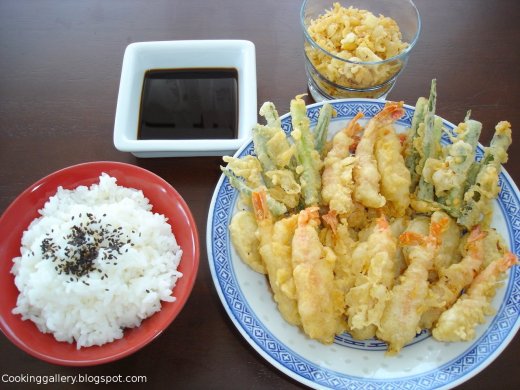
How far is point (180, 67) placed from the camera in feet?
8.23

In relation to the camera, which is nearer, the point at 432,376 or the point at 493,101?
Result: the point at 432,376

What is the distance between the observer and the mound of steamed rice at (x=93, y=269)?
158 cm

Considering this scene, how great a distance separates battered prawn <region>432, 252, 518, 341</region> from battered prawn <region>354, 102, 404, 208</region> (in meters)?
0.47

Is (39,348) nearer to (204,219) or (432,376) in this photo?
(204,219)

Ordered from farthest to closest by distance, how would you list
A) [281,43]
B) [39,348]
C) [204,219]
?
[281,43]
[204,219]
[39,348]

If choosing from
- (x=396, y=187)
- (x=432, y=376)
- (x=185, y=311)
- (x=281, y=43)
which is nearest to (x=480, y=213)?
(x=396, y=187)

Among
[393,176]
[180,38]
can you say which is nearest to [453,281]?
[393,176]

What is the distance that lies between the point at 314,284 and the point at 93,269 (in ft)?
2.71

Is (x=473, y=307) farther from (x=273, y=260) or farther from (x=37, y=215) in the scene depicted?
(x=37, y=215)

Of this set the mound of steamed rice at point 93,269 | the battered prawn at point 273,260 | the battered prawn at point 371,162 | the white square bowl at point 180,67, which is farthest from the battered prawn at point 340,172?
the mound of steamed rice at point 93,269

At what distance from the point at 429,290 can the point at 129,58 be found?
1.89 m

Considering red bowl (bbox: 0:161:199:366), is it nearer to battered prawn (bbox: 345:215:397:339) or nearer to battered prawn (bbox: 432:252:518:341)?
battered prawn (bbox: 345:215:397:339)

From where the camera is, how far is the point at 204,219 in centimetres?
212

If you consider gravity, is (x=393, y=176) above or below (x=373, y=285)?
above
